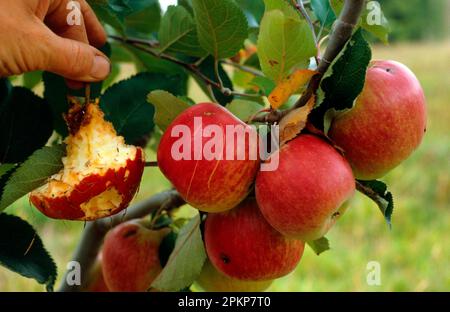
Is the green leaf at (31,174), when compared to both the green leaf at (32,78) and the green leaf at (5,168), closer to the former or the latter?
the green leaf at (5,168)

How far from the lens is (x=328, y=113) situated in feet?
1.38

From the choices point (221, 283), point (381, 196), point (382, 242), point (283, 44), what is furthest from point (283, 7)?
point (382, 242)

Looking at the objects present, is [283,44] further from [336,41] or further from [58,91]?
[58,91]

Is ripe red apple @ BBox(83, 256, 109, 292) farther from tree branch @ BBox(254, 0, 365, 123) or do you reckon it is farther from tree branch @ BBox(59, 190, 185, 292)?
tree branch @ BBox(254, 0, 365, 123)

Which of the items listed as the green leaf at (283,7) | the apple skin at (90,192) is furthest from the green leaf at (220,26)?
the apple skin at (90,192)

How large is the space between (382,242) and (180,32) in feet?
4.86

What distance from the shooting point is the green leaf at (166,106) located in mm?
471

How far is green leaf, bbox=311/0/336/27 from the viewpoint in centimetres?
55

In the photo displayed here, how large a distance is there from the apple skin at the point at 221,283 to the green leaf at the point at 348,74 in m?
0.23

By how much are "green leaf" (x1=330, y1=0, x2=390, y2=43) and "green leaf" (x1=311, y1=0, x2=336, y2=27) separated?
4 centimetres

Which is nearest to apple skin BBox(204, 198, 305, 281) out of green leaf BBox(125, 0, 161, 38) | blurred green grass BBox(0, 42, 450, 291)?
green leaf BBox(125, 0, 161, 38)

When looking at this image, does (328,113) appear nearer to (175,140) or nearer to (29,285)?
(175,140)
